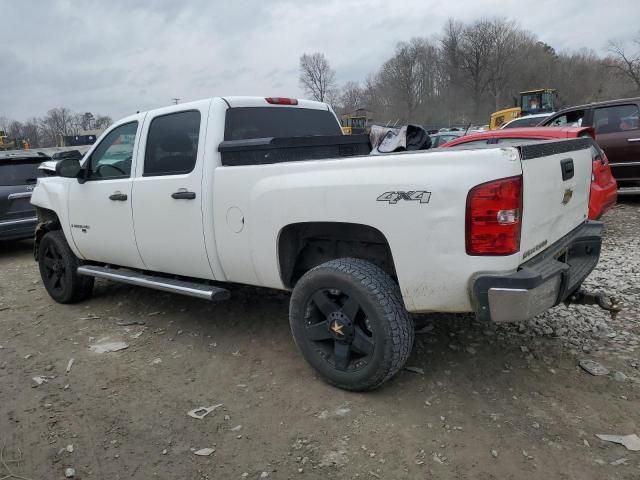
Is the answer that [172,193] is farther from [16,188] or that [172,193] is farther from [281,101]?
[16,188]

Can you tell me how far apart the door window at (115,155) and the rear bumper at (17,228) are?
13.0ft

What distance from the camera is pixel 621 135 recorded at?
8.24m

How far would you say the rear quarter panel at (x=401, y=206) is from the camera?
2559 millimetres

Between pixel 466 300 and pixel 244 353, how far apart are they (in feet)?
6.30

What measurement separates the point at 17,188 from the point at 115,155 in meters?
4.40

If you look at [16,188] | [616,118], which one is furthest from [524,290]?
[16,188]

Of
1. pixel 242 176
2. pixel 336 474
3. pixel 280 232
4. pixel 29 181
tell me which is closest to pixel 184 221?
pixel 242 176

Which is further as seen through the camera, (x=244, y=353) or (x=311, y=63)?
(x=311, y=63)

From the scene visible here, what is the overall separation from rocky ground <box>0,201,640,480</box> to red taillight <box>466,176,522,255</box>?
1012 mm

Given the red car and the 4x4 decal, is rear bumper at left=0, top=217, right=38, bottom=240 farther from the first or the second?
the 4x4 decal

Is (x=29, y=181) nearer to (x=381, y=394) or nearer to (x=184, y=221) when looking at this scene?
(x=184, y=221)

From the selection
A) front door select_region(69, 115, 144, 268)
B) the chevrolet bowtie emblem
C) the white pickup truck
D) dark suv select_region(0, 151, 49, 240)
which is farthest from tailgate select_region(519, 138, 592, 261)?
dark suv select_region(0, 151, 49, 240)

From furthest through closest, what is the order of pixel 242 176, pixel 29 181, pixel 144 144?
pixel 29 181, pixel 144 144, pixel 242 176

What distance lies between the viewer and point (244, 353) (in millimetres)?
3916
